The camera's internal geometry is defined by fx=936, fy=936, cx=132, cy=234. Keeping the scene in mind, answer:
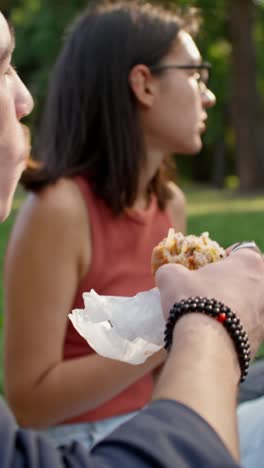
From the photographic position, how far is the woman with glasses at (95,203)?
2990 mm

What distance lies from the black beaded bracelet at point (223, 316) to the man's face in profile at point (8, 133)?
15.5 inches

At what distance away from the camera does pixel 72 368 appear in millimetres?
2961

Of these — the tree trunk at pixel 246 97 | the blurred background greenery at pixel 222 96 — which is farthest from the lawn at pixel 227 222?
the tree trunk at pixel 246 97

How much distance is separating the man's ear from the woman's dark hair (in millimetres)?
22

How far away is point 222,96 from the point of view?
35.1m

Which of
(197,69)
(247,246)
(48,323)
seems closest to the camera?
(247,246)

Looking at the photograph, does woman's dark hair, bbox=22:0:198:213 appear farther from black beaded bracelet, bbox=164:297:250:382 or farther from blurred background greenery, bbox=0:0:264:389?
blurred background greenery, bbox=0:0:264:389

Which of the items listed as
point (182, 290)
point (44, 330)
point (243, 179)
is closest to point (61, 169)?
point (44, 330)

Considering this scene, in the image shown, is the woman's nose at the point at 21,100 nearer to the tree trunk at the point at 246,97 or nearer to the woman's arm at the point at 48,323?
the woman's arm at the point at 48,323

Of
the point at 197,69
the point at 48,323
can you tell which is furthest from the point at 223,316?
the point at 197,69

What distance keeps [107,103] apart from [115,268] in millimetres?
592

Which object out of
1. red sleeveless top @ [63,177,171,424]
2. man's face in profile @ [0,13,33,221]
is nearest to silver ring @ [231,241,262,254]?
man's face in profile @ [0,13,33,221]

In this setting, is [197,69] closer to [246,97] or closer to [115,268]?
[115,268]

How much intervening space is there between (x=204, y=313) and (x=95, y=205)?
5.94 ft
